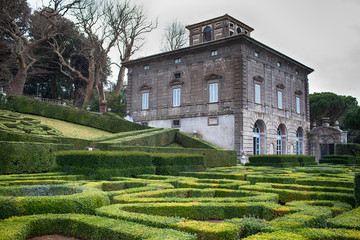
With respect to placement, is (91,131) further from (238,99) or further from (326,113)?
(326,113)

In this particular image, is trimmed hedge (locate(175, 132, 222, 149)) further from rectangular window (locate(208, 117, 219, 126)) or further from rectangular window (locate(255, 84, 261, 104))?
rectangular window (locate(255, 84, 261, 104))

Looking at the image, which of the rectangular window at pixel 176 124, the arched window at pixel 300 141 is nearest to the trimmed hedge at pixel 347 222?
the rectangular window at pixel 176 124

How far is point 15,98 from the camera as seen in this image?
73.2 feet

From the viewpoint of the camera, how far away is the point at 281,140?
31125 millimetres

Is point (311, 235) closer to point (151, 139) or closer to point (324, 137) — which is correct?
point (151, 139)

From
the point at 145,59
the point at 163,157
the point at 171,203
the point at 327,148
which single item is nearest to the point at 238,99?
the point at 145,59

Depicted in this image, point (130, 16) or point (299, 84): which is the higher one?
point (130, 16)

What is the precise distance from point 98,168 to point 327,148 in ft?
106

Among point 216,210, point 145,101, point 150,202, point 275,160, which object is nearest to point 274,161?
point 275,160

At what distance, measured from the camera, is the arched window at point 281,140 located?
3066 cm

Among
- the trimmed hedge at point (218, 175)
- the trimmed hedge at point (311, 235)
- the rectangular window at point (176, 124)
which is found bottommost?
the trimmed hedge at point (311, 235)

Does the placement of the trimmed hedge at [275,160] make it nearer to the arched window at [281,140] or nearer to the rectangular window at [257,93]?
the rectangular window at [257,93]

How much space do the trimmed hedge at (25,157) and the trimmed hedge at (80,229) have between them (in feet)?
22.1

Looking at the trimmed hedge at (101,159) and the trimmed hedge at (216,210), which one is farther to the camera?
the trimmed hedge at (101,159)
